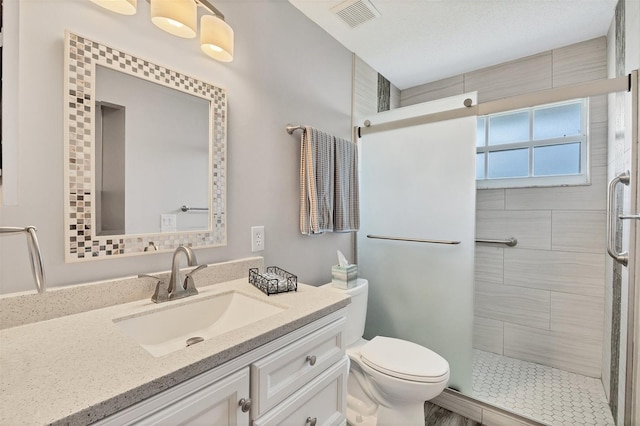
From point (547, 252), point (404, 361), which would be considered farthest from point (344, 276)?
point (547, 252)

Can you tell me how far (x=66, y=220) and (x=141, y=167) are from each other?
0.29m

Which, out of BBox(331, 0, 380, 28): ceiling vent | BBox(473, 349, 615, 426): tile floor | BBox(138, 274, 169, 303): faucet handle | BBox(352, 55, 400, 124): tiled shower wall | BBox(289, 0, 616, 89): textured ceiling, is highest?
BBox(289, 0, 616, 89): textured ceiling

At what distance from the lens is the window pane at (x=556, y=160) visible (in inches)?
83.7

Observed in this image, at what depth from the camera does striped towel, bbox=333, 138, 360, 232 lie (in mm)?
1894

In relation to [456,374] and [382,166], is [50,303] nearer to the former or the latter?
[382,166]

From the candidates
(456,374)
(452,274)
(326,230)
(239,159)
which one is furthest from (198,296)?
(456,374)

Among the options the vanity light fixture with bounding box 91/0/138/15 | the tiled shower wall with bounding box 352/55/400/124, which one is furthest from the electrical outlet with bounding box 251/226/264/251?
the tiled shower wall with bounding box 352/55/400/124

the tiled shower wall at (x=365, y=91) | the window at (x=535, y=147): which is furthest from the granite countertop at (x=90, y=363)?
the window at (x=535, y=147)

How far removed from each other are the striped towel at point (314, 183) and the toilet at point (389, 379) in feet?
1.38

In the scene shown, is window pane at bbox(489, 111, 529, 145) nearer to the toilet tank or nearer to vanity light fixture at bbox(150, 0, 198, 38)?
the toilet tank

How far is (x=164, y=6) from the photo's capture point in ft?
3.25

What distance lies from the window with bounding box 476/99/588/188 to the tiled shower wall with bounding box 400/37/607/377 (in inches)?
2.9

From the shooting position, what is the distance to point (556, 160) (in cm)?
220

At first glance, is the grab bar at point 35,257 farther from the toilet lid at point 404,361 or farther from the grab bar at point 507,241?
the grab bar at point 507,241
